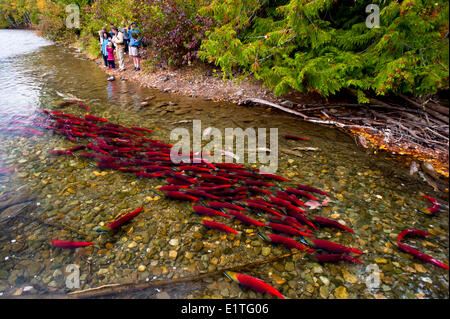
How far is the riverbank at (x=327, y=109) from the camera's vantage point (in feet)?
14.8

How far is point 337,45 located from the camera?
651 cm

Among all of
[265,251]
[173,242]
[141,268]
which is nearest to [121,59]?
[173,242]

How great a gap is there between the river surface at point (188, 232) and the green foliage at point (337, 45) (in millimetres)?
1628

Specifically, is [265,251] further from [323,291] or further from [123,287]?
[123,287]

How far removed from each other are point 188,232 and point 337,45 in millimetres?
6460

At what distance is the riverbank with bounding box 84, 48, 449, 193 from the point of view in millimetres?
4507

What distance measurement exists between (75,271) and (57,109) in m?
7.78

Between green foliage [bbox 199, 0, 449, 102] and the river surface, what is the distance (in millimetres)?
1628

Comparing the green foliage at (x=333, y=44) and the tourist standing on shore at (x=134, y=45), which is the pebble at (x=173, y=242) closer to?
the green foliage at (x=333, y=44)

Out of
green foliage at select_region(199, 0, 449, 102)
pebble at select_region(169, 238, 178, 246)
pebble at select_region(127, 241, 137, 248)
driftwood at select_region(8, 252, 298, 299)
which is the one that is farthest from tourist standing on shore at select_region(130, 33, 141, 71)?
driftwood at select_region(8, 252, 298, 299)
